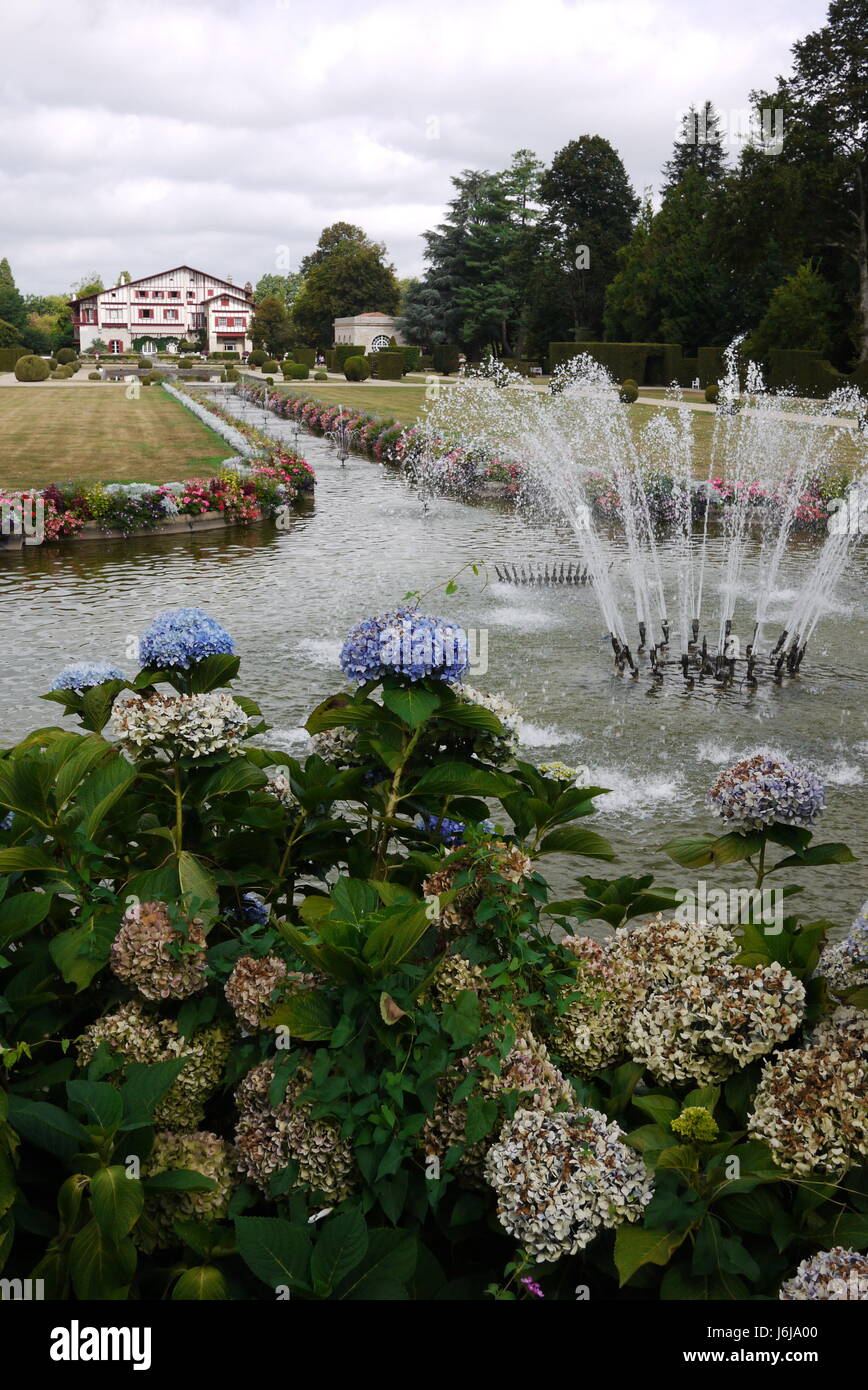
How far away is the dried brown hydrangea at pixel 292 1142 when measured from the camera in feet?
6.42

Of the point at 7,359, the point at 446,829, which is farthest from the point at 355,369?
the point at 446,829

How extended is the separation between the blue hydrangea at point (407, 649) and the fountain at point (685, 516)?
6459mm

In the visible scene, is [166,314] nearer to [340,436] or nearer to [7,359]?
[7,359]

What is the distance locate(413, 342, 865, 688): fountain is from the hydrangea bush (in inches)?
255

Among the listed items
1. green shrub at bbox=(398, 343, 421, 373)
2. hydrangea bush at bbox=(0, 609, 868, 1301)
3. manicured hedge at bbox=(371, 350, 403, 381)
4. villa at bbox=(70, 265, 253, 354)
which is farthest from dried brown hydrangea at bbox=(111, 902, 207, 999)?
villa at bbox=(70, 265, 253, 354)

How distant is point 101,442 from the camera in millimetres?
25641

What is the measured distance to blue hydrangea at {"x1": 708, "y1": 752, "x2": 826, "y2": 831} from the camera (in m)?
2.66

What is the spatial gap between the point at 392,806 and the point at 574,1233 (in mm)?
986

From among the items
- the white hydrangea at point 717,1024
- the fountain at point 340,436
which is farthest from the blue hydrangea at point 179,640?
the fountain at point 340,436

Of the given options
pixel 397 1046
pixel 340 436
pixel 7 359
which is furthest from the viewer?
pixel 7 359

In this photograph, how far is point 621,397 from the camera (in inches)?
1586

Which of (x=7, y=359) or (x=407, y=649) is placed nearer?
(x=407, y=649)

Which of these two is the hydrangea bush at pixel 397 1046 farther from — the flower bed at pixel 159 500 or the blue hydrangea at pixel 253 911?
the flower bed at pixel 159 500

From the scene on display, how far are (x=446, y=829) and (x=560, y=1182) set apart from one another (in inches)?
44.6
